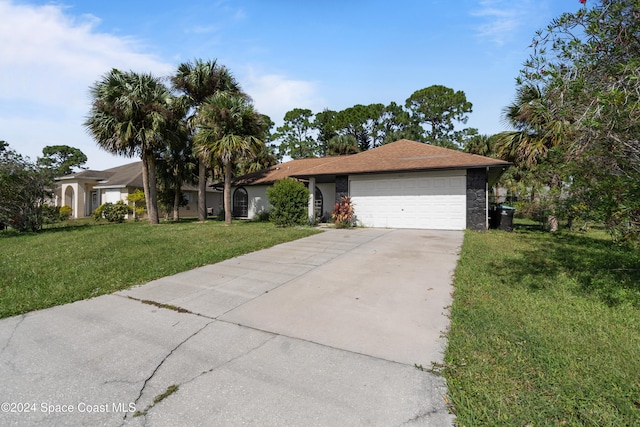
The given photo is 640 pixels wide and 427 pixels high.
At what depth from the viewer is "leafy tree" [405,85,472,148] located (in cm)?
3338

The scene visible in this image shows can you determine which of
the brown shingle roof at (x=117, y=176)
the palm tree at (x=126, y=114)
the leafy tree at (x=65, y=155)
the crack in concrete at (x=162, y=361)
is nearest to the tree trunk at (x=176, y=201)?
the brown shingle roof at (x=117, y=176)

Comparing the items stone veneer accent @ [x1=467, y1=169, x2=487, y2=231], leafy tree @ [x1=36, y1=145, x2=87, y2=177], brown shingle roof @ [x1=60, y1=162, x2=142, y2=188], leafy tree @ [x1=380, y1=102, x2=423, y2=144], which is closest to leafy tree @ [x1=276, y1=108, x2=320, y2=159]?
leafy tree @ [x1=380, y1=102, x2=423, y2=144]

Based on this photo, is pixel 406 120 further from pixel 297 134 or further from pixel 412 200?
pixel 412 200

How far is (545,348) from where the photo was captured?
2830 mm

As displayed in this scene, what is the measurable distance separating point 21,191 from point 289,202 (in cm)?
1157

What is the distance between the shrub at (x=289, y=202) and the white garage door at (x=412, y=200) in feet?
8.38

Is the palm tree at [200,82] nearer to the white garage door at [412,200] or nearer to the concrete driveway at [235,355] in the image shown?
the white garage door at [412,200]

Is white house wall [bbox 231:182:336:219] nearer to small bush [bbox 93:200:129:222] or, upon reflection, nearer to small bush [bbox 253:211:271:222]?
small bush [bbox 253:211:271:222]

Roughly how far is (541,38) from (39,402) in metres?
6.78

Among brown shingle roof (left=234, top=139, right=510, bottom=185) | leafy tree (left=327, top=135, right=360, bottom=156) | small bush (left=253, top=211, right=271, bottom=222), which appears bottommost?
small bush (left=253, top=211, right=271, bottom=222)

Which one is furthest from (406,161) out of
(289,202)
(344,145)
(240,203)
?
(344,145)

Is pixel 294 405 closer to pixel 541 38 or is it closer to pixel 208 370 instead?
pixel 208 370

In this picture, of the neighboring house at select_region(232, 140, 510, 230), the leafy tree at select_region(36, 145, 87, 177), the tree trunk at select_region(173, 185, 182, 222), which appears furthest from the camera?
the leafy tree at select_region(36, 145, 87, 177)

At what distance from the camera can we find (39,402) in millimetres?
2229
